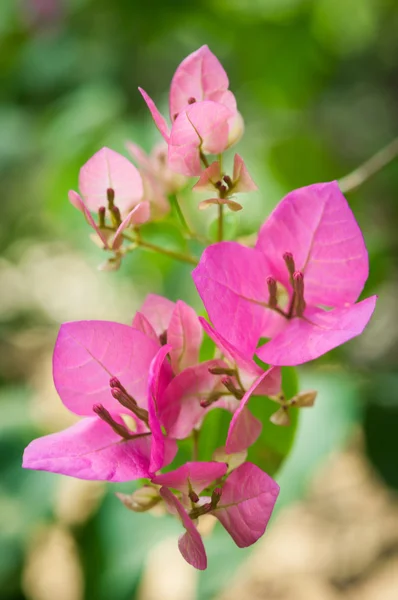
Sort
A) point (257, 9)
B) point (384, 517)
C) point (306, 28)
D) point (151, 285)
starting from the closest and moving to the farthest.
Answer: point (151, 285) < point (384, 517) < point (257, 9) < point (306, 28)

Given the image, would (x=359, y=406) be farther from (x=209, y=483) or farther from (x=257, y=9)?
(x=257, y=9)

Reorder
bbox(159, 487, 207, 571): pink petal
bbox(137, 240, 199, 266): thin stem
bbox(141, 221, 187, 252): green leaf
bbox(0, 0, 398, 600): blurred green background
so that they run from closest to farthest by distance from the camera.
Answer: bbox(159, 487, 207, 571): pink petal, bbox(137, 240, 199, 266): thin stem, bbox(141, 221, 187, 252): green leaf, bbox(0, 0, 398, 600): blurred green background

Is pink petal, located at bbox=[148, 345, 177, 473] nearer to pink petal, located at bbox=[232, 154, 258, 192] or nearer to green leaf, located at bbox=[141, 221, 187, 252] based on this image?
pink petal, located at bbox=[232, 154, 258, 192]

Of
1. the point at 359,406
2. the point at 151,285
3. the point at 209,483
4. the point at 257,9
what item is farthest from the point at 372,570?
the point at 257,9

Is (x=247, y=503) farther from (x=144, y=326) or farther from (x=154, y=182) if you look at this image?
(x=154, y=182)

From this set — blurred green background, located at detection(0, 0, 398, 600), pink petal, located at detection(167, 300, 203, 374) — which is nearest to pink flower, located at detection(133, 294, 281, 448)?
pink petal, located at detection(167, 300, 203, 374)

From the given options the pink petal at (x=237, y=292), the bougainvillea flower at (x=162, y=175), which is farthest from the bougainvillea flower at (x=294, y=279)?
the bougainvillea flower at (x=162, y=175)
